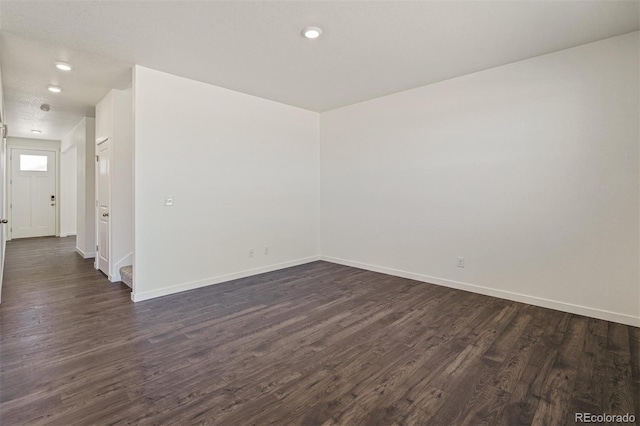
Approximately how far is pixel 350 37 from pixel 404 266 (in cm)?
317

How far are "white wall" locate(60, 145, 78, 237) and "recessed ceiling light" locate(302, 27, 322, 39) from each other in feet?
29.1

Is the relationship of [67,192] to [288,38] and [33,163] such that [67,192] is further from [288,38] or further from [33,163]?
[288,38]

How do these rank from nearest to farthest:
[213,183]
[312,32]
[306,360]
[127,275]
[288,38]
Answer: [306,360], [312,32], [288,38], [127,275], [213,183]

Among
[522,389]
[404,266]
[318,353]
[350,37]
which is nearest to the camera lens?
[522,389]

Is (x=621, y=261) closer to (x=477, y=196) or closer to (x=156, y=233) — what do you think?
(x=477, y=196)

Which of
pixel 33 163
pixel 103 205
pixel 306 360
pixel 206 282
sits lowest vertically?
pixel 306 360

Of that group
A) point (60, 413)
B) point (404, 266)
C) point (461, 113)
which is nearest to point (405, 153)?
point (461, 113)

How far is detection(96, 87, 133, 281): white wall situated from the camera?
14.5ft

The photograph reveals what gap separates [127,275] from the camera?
4.19m

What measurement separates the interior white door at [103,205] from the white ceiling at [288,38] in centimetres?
104

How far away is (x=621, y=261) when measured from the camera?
3000mm

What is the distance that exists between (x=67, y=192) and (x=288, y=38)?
360 inches

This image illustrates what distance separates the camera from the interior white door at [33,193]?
809 cm

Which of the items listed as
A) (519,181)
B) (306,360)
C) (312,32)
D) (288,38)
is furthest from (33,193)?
(519,181)
